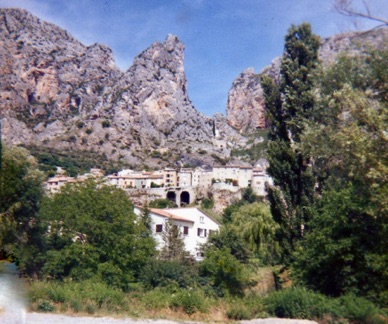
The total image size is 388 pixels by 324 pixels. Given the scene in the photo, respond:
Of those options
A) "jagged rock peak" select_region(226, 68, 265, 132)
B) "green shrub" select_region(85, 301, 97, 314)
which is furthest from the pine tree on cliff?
"jagged rock peak" select_region(226, 68, 265, 132)

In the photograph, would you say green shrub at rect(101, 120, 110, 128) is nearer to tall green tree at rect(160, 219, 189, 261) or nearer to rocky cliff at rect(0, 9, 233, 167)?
rocky cliff at rect(0, 9, 233, 167)

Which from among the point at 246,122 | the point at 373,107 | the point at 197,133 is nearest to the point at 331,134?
the point at 373,107

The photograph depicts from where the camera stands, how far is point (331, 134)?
12.5 m

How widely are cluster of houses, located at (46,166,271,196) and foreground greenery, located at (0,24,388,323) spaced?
60.0m

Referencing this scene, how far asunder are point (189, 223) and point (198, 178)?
Result: 57.9 metres

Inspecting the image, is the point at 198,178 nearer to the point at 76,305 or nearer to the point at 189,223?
the point at 189,223

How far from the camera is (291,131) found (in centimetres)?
1673

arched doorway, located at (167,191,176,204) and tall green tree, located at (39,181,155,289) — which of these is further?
arched doorway, located at (167,191,176,204)

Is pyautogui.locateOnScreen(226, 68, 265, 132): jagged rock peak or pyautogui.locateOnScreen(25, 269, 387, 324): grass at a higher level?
pyautogui.locateOnScreen(226, 68, 265, 132): jagged rock peak

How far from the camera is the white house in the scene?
3594cm

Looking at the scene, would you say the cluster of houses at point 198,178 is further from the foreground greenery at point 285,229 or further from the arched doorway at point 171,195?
the foreground greenery at point 285,229

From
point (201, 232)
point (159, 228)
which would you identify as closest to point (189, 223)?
point (201, 232)

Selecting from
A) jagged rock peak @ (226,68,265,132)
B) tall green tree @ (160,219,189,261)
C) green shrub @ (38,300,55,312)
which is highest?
jagged rock peak @ (226,68,265,132)

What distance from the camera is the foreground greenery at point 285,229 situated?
10523 millimetres
